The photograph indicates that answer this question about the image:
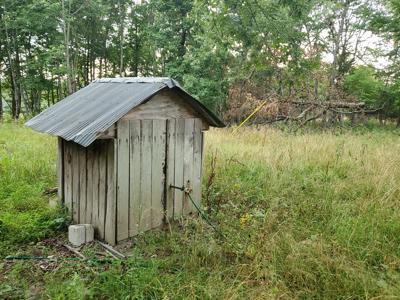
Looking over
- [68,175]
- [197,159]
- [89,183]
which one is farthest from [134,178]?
[68,175]

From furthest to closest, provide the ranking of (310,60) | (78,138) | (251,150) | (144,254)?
(251,150) < (310,60) < (144,254) < (78,138)

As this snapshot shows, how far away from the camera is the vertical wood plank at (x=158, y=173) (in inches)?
164

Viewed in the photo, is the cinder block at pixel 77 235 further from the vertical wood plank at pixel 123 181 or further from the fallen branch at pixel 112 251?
the vertical wood plank at pixel 123 181

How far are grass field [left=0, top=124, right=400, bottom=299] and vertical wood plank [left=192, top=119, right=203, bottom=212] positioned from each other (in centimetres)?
28

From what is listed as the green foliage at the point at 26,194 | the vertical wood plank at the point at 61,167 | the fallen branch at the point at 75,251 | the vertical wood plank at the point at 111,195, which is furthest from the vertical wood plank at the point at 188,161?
the vertical wood plank at the point at 61,167

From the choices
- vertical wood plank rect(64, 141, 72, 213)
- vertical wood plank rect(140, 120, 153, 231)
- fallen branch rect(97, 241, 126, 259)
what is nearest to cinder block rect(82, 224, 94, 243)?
fallen branch rect(97, 241, 126, 259)

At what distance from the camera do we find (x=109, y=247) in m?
3.82

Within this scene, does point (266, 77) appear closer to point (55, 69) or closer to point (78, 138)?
point (55, 69)

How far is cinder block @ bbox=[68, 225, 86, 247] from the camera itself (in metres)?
3.89

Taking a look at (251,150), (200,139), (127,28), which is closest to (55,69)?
(127,28)

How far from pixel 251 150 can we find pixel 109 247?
178 inches

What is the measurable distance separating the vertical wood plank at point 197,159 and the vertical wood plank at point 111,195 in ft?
4.30

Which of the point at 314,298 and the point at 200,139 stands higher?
the point at 200,139

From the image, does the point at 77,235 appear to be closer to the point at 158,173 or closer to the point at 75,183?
the point at 75,183
